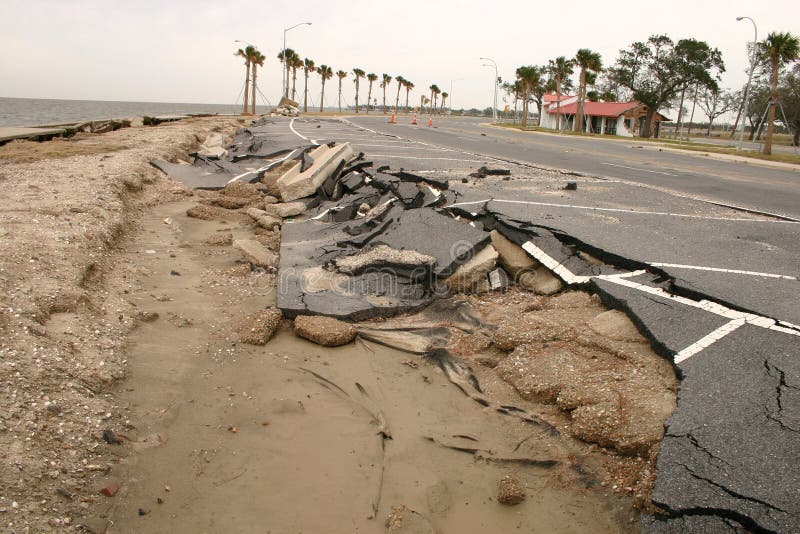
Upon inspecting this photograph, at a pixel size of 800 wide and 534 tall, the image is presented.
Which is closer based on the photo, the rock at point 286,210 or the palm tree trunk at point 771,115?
the rock at point 286,210

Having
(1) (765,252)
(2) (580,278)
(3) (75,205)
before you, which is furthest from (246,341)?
(1) (765,252)

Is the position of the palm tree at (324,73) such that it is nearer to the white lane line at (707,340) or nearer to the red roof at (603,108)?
the red roof at (603,108)

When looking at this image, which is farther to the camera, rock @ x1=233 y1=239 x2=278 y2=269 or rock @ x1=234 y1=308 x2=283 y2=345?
rock @ x1=233 y1=239 x2=278 y2=269

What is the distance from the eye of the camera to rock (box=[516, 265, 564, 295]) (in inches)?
227

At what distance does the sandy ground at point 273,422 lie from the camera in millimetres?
3102

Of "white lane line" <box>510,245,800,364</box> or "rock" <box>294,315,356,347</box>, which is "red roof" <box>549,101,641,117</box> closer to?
"white lane line" <box>510,245,800,364</box>

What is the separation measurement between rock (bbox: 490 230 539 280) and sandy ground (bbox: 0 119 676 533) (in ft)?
1.58

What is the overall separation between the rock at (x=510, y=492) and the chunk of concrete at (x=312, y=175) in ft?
27.1

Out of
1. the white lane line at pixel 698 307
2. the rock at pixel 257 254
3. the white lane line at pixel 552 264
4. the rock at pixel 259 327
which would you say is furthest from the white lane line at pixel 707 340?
the rock at pixel 257 254

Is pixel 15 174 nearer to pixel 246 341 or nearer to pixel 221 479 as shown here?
pixel 246 341

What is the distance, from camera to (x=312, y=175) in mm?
10992

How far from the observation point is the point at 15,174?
408 inches

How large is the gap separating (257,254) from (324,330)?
268cm

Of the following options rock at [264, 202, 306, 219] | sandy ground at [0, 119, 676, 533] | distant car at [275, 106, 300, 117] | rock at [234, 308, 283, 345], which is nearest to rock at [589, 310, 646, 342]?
sandy ground at [0, 119, 676, 533]
